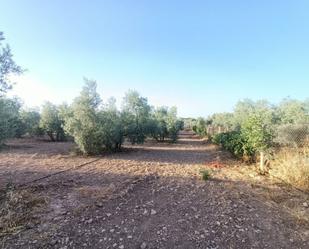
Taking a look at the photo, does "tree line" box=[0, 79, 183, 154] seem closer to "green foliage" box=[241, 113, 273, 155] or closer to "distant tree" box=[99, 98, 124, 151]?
"distant tree" box=[99, 98, 124, 151]

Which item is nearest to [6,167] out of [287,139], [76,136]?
[76,136]

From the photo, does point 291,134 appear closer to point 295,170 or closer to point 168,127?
point 295,170

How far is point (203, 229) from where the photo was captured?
3.73 meters

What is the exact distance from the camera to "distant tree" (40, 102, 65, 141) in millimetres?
20016

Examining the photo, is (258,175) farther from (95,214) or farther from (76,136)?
(76,136)

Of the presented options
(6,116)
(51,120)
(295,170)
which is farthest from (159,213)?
(51,120)

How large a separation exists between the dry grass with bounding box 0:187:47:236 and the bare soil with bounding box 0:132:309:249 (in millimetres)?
44

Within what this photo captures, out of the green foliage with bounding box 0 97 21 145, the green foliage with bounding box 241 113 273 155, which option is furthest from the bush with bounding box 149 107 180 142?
the green foliage with bounding box 0 97 21 145

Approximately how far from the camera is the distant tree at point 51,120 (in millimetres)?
20016

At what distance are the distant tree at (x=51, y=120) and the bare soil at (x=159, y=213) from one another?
44.5 feet

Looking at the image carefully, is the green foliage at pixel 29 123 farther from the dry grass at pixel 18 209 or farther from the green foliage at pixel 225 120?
the green foliage at pixel 225 120

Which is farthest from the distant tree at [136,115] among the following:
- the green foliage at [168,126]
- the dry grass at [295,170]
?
the dry grass at [295,170]

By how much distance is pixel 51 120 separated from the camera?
1995 cm

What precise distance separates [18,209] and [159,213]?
2455 mm
